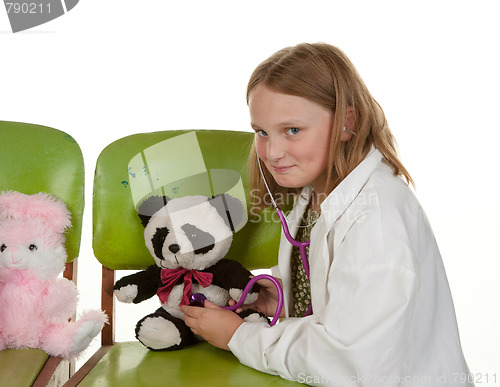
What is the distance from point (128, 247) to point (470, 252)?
2.96 feet

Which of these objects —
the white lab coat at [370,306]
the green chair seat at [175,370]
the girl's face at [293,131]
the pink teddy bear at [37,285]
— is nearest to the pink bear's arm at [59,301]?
the pink teddy bear at [37,285]

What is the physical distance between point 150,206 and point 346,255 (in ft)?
1.20

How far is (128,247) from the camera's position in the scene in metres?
1.08

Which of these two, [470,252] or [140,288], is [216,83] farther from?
[470,252]

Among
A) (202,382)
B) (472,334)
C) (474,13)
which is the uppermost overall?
(474,13)

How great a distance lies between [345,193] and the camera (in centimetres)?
90

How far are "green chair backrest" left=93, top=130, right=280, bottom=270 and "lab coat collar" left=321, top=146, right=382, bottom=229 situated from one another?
0.77 feet

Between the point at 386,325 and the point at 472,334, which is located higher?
the point at 386,325

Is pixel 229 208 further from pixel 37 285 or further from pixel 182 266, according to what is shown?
pixel 37 285

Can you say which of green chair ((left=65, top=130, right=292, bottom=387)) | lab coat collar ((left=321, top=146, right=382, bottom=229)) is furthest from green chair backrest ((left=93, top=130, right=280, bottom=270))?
lab coat collar ((left=321, top=146, right=382, bottom=229))

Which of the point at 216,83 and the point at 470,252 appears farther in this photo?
the point at 470,252

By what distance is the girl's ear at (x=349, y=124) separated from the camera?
3.09 ft

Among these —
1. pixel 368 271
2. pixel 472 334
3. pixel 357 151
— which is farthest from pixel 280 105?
pixel 472 334

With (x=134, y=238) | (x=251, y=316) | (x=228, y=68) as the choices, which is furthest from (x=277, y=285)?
(x=228, y=68)
